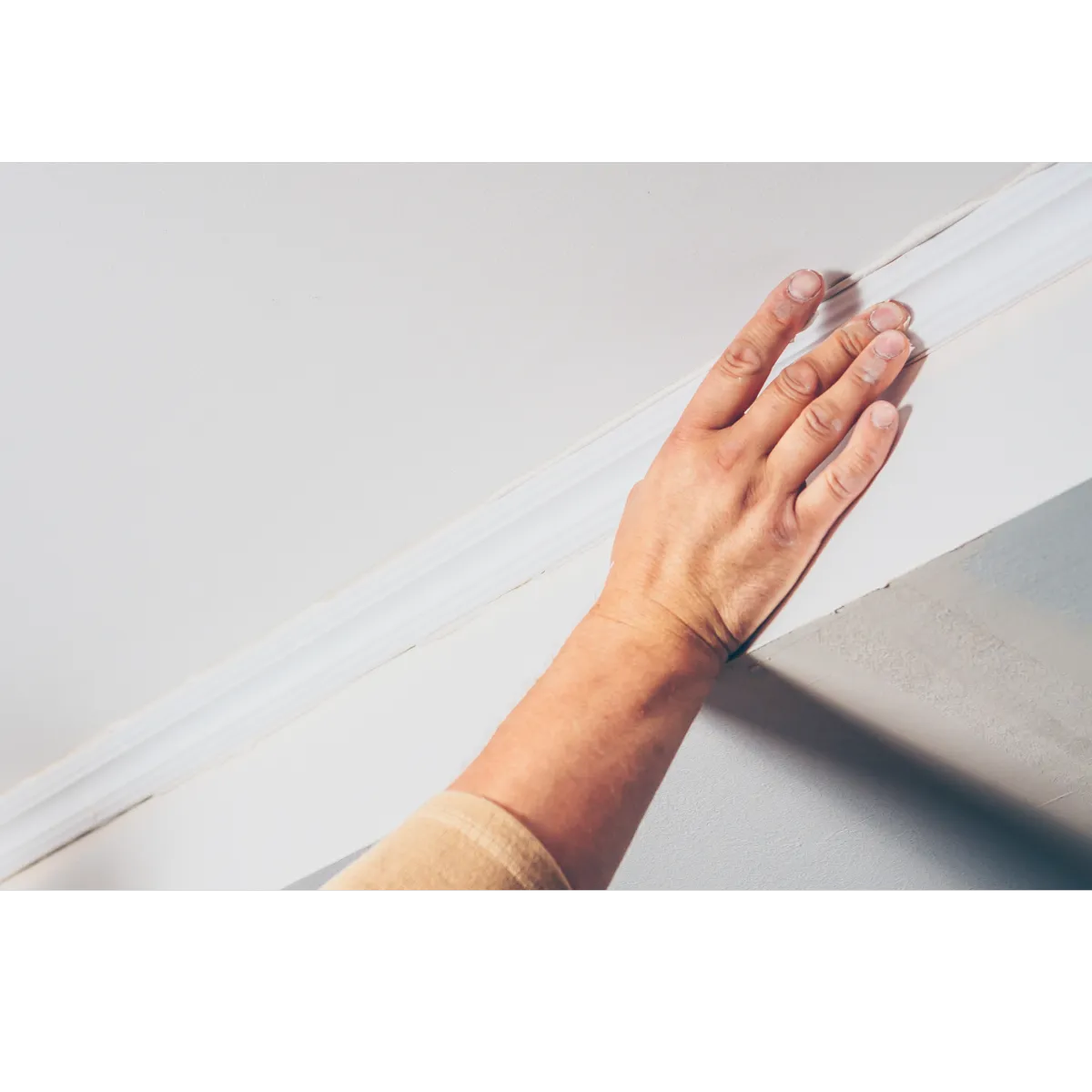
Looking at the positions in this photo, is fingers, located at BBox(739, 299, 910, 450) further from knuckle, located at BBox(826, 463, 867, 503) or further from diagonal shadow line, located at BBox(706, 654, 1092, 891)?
diagonal shadow line, located at BBox(706, 654, 1092, 891)

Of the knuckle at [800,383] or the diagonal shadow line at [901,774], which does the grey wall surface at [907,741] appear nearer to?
the diagonal shadow line at [901,774]

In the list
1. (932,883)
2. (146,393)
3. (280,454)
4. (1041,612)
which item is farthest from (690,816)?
(146,393)

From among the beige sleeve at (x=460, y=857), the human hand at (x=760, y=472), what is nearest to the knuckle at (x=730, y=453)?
the human hand at (x=760, y=472)

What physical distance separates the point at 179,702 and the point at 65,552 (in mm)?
272

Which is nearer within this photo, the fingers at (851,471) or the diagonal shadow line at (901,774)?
the fingers at (851,471)

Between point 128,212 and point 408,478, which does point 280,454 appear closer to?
point 408,478

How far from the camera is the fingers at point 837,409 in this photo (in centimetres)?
77

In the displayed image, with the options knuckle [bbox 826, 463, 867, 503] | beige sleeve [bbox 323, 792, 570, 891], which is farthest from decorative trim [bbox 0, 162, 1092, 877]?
beige sleeve [bbox 323, 792, 570, 891]

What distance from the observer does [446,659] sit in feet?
3.54

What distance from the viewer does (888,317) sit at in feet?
2.59

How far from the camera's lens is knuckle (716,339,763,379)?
81cm

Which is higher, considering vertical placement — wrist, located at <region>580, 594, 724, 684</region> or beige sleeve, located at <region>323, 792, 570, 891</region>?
wrist, located at <region>580, 594, 724, 684</region>

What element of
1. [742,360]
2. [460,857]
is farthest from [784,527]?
[460,857]

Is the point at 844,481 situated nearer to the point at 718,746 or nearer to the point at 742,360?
the point at 742,360
